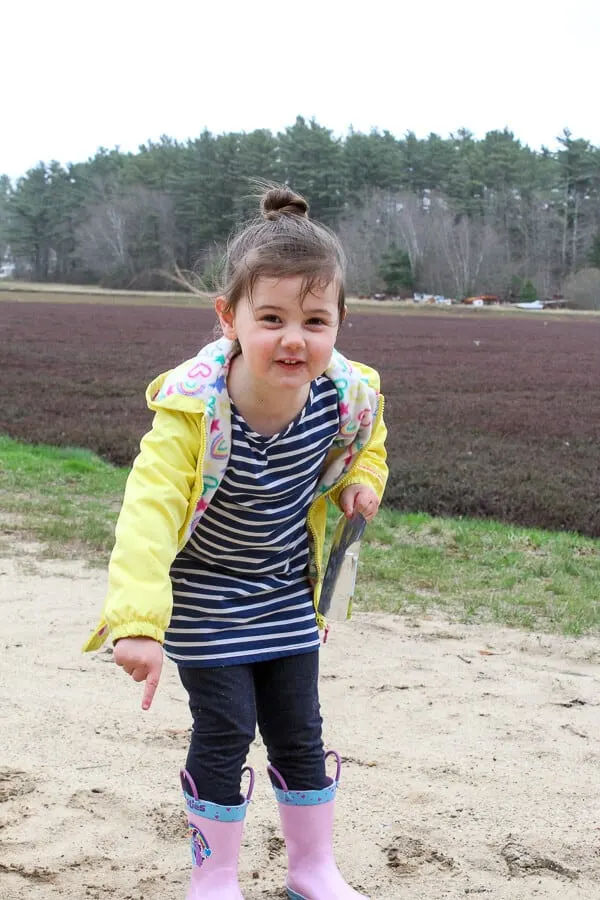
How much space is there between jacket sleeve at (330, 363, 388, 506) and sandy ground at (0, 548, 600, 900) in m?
0.98

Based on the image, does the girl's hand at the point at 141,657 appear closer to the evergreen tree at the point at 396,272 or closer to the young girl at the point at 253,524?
the young girl at the point at 253,524

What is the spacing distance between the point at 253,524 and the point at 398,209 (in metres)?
79.5

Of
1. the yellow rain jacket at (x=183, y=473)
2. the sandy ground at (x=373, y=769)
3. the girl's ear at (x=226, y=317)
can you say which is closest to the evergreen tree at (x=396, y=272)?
the sandy ground at (x=373, y=769)

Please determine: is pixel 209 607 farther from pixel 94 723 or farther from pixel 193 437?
pixel 94 723

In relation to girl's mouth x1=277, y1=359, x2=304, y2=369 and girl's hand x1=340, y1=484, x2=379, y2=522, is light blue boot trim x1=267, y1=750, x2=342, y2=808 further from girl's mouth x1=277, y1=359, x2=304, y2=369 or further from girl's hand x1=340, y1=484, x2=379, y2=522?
girl's mouth x1=277, y1=359, x2=304, y2=369

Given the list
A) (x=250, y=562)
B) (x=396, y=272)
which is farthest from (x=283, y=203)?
(x=396, y=272)

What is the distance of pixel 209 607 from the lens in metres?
2.49

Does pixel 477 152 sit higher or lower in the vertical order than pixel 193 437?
higher

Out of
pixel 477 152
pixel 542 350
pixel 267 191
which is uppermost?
pixel 477 152

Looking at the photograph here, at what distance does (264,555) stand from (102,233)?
84.8 meters

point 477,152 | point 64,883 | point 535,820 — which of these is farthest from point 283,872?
point 477,152

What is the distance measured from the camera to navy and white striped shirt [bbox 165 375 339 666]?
248 centimetres

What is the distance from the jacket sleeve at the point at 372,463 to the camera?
109 inches

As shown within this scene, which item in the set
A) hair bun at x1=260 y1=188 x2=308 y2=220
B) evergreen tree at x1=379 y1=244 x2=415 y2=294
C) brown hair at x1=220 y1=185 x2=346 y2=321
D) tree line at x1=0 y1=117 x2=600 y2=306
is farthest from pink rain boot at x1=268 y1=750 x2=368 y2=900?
evergreen tree at x1=379 y1=244 x2=415 y2=294
